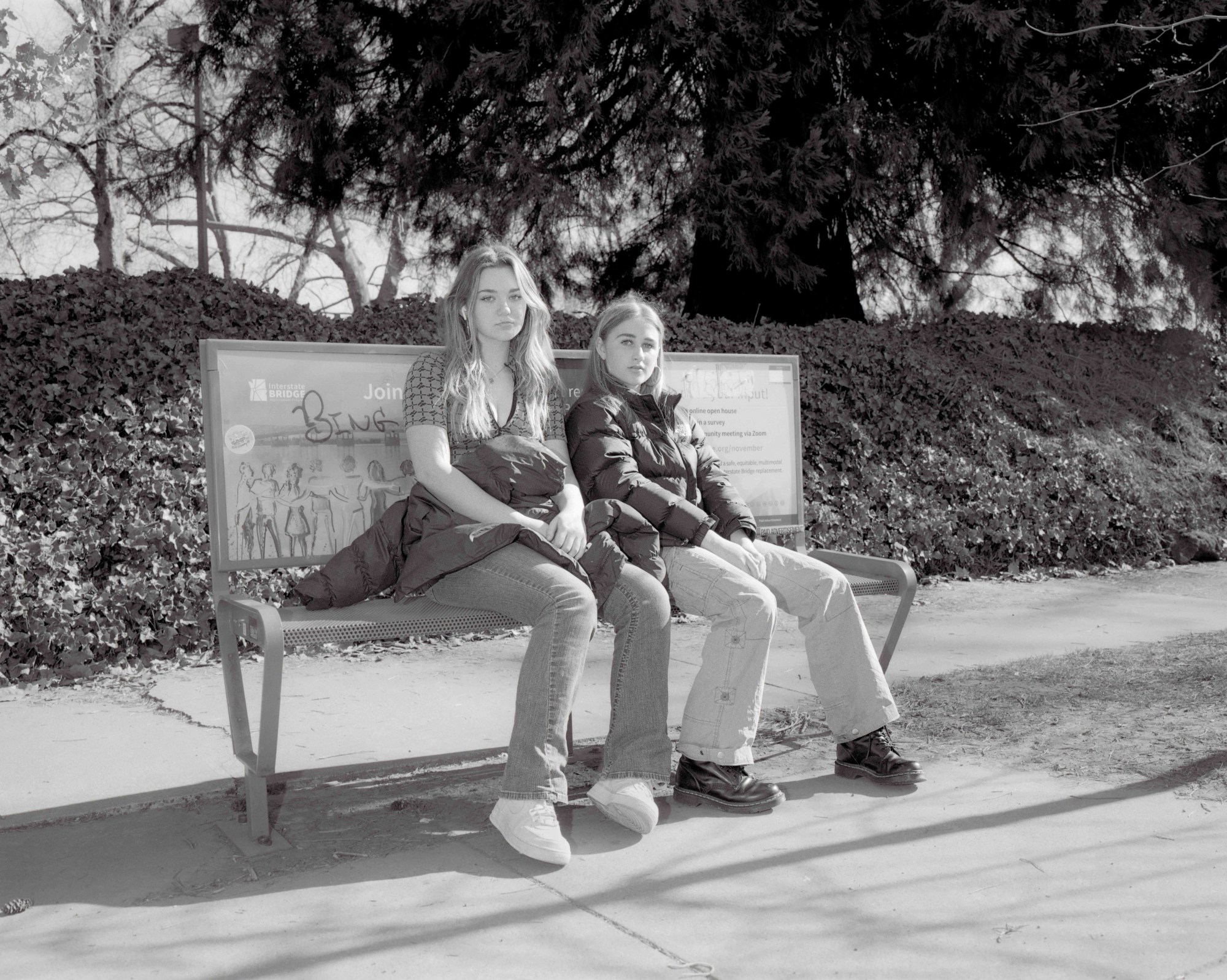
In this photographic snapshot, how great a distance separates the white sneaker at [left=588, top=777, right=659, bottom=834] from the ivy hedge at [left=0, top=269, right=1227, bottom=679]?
302cm

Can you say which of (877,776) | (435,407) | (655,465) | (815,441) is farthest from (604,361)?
(815,441)

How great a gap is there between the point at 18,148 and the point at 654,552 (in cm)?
1414

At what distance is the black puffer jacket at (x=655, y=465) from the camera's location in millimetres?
3701

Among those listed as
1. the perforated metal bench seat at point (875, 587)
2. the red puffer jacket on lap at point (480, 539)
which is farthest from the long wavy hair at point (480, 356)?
the perforated metal bench seat at point (875, 587)

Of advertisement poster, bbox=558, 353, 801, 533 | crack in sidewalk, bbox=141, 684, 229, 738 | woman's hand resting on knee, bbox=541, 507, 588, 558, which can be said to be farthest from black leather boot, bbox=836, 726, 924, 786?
crack in sidewalk, bbox=141, 684, 229, 738

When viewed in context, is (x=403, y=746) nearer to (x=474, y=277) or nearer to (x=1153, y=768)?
(x=474, y=277)

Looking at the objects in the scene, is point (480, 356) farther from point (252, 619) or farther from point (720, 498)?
point (252, 619)

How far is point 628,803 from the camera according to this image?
10.3 ft

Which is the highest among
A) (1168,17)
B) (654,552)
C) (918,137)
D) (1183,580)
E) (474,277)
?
(1168,17)

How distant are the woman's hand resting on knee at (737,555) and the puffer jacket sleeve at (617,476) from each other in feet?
0.15

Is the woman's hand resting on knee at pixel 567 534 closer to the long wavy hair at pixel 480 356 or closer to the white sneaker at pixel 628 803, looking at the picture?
the long wavy hair at pixel 480 356

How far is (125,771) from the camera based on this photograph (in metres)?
3.84

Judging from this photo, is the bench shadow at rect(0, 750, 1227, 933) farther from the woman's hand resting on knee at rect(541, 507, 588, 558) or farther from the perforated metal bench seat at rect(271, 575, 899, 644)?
the woman's hand resting on knee at rect(541, 507, 588, 558)

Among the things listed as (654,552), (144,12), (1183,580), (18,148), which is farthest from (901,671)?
(144,12)
